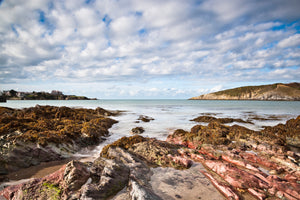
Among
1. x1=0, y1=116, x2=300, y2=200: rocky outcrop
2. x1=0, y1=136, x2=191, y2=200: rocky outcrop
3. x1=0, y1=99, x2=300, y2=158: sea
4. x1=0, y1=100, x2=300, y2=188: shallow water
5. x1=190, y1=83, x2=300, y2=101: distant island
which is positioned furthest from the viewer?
x1=190, y1=83, x2=300, y2=101: distant island

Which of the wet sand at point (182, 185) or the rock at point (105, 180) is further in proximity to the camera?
the wet sand at point (182, 185)

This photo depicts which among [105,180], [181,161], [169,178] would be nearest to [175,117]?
[181,161]

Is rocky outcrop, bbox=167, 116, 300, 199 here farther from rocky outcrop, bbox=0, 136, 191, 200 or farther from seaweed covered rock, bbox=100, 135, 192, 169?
rocky outcrop, bbox=0, 136, 191, 200

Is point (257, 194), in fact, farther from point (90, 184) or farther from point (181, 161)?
point (90, 184)

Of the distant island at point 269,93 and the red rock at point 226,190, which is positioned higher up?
the distant island at point 269,93

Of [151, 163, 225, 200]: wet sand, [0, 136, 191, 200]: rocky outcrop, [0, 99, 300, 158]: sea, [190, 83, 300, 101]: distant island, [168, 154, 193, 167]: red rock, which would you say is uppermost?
[190, 83, 300, 101]: distant island

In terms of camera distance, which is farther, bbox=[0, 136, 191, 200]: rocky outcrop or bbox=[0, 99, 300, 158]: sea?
bbox=[0, 99, 300, 158]: sea

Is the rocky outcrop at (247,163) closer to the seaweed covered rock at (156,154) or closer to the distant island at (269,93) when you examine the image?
the seaweed covered rock at (156,154)

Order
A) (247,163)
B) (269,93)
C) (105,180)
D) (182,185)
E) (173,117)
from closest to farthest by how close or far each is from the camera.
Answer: (105,180) → (182,185) → (247,163) → (173,117) → (269,93)

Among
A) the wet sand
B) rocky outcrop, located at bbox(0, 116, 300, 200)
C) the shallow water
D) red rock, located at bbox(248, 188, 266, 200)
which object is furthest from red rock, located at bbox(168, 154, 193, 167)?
the shallow water

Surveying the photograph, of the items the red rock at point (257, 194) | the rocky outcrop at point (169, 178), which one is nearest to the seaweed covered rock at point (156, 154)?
the rocky outcrop at point (169, 178)

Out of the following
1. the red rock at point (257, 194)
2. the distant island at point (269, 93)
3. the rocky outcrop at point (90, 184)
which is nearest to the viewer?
the rocky outcrop at point (90, 184)

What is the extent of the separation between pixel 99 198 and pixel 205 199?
2.77 m

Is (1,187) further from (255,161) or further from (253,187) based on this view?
(255,161)
